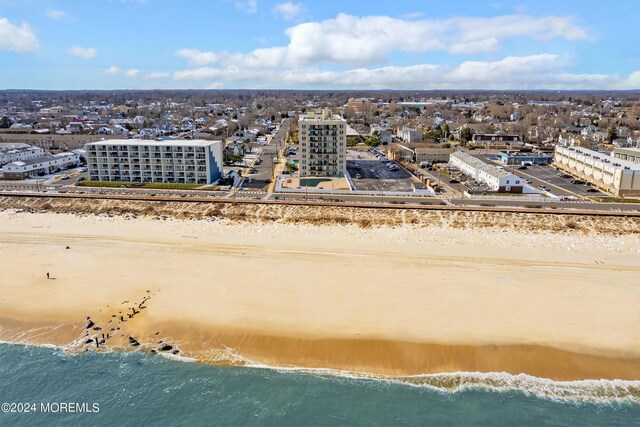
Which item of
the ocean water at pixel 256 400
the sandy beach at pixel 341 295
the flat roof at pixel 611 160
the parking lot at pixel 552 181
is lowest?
the ocean water at pixel 256 400

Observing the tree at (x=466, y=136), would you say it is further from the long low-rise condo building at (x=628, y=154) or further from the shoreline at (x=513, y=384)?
the shoreline at (x=513, y=384)

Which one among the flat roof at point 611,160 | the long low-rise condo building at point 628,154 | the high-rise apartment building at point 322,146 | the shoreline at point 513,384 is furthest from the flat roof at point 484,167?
the shoreline at point 513,384

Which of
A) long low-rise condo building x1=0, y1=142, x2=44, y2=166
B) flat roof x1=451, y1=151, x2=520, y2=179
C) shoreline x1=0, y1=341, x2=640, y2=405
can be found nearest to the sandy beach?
shoreline x1=0, y1=341, x2=640, y2=405

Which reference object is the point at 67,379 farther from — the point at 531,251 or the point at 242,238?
the point at 531,251

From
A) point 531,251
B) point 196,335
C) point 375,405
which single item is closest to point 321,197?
point 531,251

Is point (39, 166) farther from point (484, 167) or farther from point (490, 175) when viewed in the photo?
point (484, 167)
